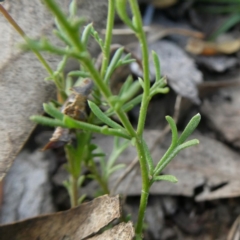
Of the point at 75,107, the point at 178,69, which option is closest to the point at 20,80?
the point at 75,107

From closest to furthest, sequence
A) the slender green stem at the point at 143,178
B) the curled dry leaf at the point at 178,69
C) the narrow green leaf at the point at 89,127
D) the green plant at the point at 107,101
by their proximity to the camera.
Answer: the green plant at the point at 107,101
the narrow green leaf at the point at 89,127
the slender green stem at the point at 143,178
the curled dry leaf at the point at 178,69

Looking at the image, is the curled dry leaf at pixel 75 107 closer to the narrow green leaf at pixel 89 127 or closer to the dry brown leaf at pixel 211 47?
the narrow green leaf at pixel 89 127

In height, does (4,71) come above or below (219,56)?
above

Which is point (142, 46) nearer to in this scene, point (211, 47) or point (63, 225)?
point (63, 225)

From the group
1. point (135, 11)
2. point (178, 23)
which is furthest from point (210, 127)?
point (135, 11)

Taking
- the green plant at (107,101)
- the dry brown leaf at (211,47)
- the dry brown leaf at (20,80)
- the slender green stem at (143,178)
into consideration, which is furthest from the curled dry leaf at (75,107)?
the dry brown leaf at (211,47)

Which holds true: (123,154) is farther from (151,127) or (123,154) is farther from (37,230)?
(37,230)
